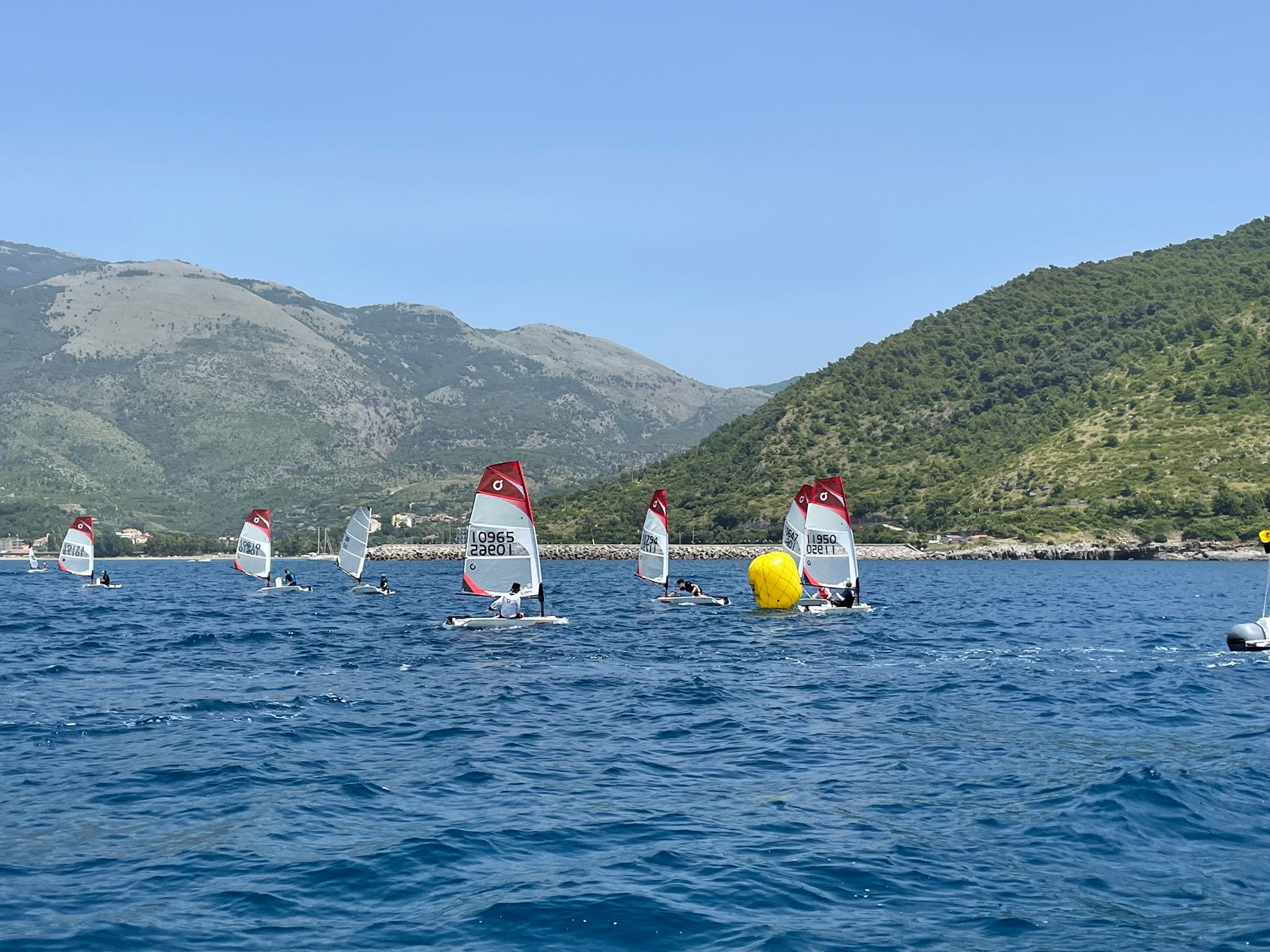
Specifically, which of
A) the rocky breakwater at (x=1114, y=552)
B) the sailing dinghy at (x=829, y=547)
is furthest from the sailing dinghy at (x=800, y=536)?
the rocky breakwater at (x=1114, y=552)

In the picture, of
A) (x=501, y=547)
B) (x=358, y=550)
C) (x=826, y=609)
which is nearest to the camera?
(x=501, y=547)

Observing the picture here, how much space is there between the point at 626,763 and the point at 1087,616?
155 feet

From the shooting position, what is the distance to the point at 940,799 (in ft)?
68.2

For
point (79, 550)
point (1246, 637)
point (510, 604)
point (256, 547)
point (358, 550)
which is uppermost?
point (256, 547)

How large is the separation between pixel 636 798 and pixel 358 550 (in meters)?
71.9

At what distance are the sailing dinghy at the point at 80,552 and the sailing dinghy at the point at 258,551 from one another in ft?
78.8

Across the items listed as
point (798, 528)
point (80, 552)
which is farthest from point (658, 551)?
point (80, 552)

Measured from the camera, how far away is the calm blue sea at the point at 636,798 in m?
14.8

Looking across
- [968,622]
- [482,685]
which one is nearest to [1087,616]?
[968,622]

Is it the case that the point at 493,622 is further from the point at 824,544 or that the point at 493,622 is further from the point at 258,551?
the point at 258,551

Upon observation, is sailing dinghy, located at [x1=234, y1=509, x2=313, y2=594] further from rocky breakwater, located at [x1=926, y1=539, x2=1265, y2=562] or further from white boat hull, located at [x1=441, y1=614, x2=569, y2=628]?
rocky breakwater, located at [x1=926, y1=539, x2=1265, y2=562]

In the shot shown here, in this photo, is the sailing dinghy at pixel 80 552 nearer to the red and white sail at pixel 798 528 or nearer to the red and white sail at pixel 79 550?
the red and white sail at pixel 79 550

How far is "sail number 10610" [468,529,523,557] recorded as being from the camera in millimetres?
51094

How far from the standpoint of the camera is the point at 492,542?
51344 mm
